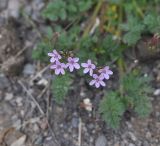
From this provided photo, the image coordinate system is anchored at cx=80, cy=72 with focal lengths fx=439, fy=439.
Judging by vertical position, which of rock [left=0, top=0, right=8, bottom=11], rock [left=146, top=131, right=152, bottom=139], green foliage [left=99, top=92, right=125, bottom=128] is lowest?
rock [left=146, top=131, right=152, bottom=139]

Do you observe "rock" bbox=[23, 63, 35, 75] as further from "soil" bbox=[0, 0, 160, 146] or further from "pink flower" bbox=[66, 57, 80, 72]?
"pink flower" bbox=[66, 57, 80, 72]

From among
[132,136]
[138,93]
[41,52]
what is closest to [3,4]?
[41,52]

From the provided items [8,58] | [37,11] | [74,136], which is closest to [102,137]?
[74,136]

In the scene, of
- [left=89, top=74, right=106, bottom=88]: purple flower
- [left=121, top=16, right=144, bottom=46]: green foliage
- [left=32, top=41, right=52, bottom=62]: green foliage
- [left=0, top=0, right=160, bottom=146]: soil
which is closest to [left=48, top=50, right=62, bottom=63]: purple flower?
[left=89, top=74, right=106, bottom=88]: purple flower

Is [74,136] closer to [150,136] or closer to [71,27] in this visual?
[150,136]

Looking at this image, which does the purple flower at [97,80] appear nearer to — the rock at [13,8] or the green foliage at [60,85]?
the green foliage at [60,85]

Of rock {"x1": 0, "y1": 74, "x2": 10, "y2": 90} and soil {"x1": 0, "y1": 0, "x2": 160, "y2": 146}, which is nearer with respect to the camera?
soil {"x1": 0, "y1": 0, "x2": 160, "y2": 146}
